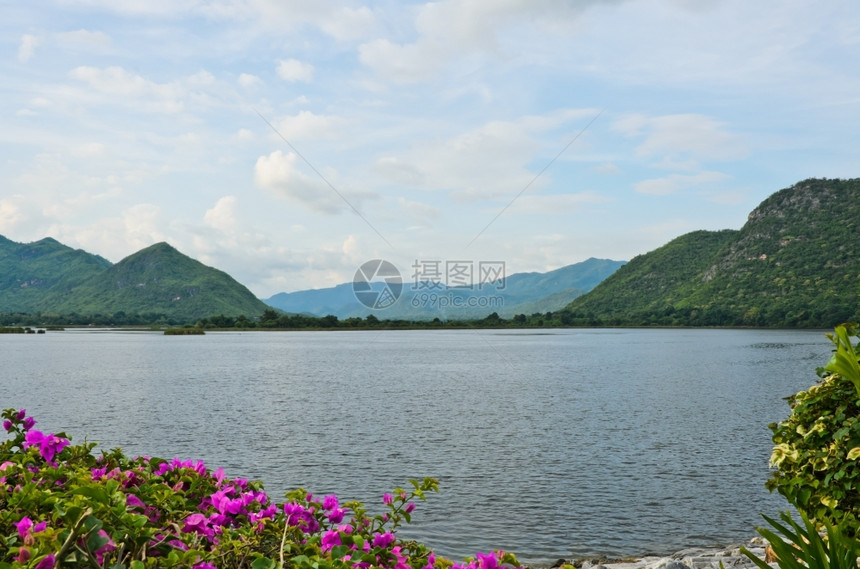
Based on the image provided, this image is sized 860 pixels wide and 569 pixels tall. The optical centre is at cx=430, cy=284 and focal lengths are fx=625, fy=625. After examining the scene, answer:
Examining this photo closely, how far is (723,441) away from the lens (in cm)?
2397

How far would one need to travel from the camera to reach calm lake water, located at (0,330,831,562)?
1399 centimetres

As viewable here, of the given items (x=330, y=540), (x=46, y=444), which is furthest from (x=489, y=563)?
(x=46, y=444)

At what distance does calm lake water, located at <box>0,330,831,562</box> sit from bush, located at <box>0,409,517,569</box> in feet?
13.5

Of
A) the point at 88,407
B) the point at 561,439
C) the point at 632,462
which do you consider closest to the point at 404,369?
the point at 88,407

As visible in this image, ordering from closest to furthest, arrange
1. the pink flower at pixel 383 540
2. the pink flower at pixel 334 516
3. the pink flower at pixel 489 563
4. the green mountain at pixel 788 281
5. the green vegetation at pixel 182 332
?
the pink flower at pixel 489 563 → the pink flower at pixel 383 540 → the pink flower at pixel 334 516 → the green mountain at pixel 788 281 → the green vegetation at pixel 182 332

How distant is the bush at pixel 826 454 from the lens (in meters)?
7.32

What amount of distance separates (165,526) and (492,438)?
69.6ft

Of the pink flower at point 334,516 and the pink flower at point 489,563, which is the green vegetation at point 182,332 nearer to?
the pink flower at point 334,516

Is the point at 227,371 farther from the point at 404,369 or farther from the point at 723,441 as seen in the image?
the point at 723,441

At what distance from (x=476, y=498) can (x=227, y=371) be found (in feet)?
158

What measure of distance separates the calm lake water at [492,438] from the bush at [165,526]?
4.12 m

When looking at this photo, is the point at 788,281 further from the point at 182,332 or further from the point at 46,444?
the point at 46,444

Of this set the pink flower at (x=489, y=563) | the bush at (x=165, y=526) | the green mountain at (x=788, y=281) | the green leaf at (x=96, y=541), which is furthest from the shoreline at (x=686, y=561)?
the green mountain at (x=788, y=281)

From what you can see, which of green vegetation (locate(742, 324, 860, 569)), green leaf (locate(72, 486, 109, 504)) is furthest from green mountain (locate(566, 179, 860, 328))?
green leaf (locate(72, 486, 109, 504))
